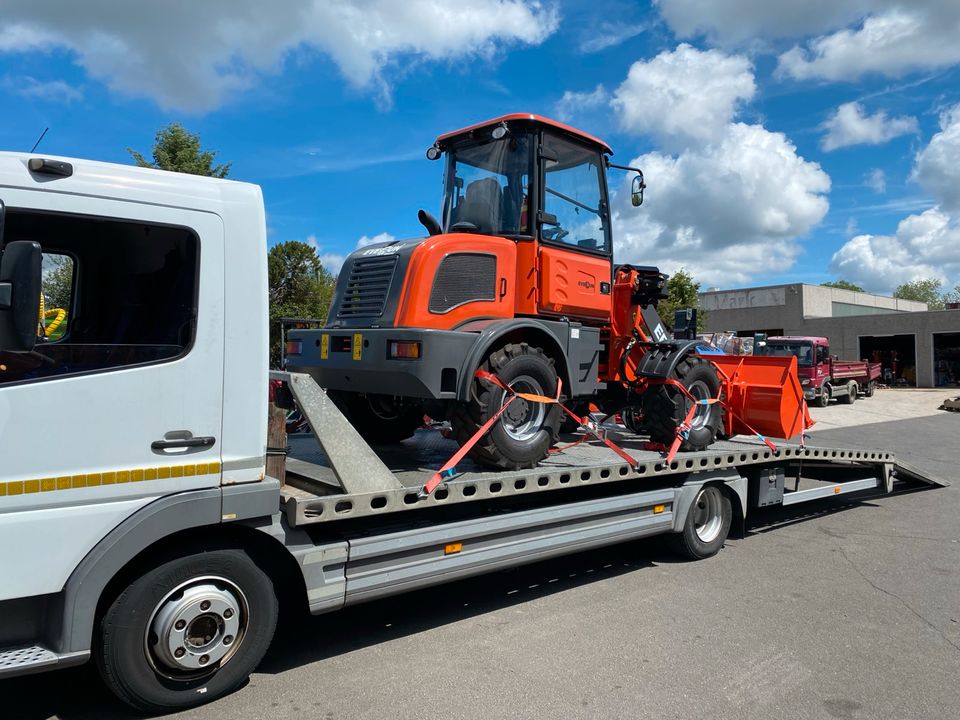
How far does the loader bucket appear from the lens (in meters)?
7.19

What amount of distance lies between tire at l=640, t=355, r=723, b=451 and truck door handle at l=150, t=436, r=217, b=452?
4.09 metres

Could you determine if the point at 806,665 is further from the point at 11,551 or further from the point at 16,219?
the point at 16,219

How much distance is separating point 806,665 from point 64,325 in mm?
4493

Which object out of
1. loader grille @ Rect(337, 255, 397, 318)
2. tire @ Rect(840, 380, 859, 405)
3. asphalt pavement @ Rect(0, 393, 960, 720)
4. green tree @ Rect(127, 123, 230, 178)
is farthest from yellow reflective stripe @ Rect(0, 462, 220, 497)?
tire @ Rect(840, 380, 859, 405)

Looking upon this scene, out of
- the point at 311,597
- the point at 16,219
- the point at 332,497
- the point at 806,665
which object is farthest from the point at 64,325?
the point at 806,665

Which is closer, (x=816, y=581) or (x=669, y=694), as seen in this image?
(x=669, y=694)

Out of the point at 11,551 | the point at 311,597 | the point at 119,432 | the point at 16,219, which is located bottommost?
the point at 311,597

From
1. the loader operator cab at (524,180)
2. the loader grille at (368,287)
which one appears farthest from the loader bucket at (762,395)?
the loader grille at (368,287)

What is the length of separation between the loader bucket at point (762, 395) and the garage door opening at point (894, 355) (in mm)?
33205

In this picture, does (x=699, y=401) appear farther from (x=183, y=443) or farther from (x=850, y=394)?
(x=850, y=394)

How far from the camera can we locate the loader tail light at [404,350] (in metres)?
4.39

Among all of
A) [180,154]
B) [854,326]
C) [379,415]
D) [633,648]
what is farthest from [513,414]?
[854,326]

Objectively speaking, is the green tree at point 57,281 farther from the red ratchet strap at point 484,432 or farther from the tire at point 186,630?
the red ratchet strap at point 484,432

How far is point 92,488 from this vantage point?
3023 mm
